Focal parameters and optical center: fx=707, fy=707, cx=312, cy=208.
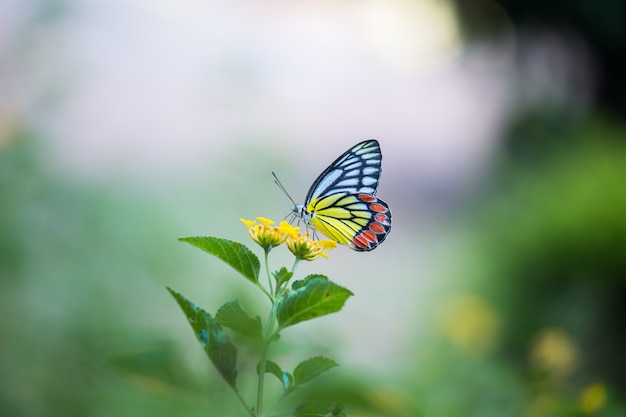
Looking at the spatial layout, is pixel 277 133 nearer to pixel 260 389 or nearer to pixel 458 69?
pixel 458 69

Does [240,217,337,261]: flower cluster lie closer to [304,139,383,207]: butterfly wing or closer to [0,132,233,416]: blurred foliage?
[304,139,383,207]: butterfly wing

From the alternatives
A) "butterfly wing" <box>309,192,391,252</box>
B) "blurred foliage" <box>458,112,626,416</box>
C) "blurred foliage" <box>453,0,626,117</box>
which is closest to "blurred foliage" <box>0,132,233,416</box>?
"butterfly wing" <box>309,192,391,252</box>

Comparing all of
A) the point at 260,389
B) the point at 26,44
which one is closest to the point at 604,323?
the point at 26,44

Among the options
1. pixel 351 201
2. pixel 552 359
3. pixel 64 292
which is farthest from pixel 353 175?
pixel 64 292

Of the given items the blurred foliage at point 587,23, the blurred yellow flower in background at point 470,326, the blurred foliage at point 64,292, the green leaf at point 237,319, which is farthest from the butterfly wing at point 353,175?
the blurred foliage at point 587,23

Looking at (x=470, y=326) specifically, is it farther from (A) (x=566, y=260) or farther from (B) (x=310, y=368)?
(B) (x=310, y=368)

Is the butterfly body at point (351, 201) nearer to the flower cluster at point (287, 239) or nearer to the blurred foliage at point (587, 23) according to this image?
the flower cluster at point (287, 239)
